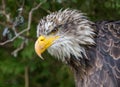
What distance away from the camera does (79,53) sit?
5.93m

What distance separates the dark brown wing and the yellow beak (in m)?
0.45

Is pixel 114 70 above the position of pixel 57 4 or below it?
below

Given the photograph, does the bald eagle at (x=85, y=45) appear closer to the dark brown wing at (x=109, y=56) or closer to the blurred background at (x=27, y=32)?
the dark brown wing at (x=109, y=56)

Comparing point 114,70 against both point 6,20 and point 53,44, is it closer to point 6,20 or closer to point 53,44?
point 53,44

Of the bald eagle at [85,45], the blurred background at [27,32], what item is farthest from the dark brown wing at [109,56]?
the blurred background at [27,32]

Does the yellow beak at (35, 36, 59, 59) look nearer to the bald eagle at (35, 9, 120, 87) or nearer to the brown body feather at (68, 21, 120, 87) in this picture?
the bald eagle at (35, 9, 120, 87)

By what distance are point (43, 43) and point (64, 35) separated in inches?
9.2

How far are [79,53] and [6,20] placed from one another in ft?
4.44

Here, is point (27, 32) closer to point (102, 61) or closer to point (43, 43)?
point (43, 43)

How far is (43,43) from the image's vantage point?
584 centimetres

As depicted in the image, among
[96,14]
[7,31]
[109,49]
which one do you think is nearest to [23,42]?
[7,31]

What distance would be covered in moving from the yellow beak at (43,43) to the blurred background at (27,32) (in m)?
0.86

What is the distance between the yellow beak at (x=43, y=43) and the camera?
5.79 meters

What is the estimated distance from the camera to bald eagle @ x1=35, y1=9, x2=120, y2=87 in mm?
5773
